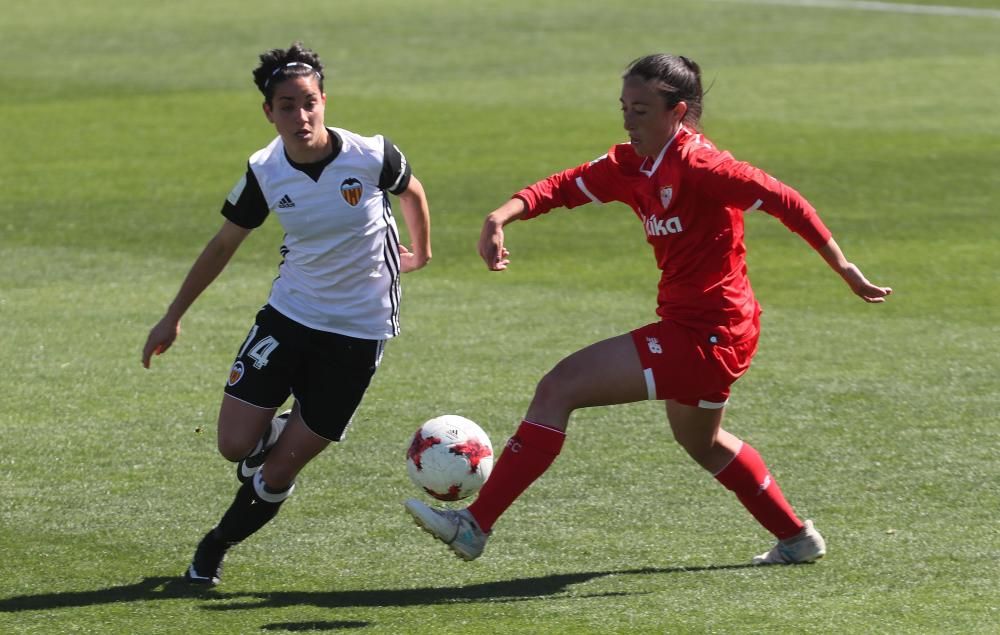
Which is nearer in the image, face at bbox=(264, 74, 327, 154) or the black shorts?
face at bbox=(264, 74, 327, 154)

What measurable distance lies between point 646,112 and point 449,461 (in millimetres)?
1590

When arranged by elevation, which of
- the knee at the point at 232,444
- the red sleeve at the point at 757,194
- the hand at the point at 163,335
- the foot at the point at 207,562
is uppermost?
the red sleeve at the point at 757,194

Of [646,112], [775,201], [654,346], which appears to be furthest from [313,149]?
[775,201]

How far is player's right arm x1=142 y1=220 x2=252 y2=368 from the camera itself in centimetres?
637

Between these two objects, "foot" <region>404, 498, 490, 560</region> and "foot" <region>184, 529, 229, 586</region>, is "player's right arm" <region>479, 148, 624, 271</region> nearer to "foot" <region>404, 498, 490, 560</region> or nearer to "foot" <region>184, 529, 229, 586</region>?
"foot" <region>404, 498, 490, 560</region>

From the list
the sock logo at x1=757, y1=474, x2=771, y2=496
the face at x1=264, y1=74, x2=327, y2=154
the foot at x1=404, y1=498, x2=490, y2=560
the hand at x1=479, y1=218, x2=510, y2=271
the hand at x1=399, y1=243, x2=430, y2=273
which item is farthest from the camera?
the hand at x1=399, y1=243, x2=430, y2=273

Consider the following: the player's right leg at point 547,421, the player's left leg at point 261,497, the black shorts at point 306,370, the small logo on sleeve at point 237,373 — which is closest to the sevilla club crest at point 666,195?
the player's right leg at point 547,421

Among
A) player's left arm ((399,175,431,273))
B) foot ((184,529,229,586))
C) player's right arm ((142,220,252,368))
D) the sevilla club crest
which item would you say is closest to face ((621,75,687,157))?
the sevilla club crest

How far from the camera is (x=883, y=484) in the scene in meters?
7.59

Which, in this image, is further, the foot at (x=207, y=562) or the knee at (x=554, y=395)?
the foot at (x=207, y=562)

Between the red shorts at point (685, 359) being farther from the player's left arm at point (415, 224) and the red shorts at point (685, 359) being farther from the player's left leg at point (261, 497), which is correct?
the player's left leg at point (261, 497)

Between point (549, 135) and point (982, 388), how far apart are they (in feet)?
31.8

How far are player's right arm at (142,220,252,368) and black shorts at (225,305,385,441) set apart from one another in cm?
26

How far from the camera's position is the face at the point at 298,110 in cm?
623
